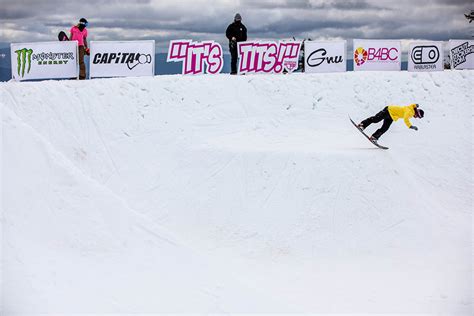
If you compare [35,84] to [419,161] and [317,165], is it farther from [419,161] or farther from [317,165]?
[419,161]

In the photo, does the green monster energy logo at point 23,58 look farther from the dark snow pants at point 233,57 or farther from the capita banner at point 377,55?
the capita banner at point 377,55

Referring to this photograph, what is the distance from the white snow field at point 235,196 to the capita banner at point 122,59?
63.5 inches

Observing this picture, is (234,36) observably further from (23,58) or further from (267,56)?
(23,58)

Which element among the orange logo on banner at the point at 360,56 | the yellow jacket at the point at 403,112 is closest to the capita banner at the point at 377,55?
the orange logo on banner at the point at 360,56

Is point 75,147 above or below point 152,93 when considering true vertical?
below

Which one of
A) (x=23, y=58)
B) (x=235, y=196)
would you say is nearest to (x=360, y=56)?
(x=235, y=196)

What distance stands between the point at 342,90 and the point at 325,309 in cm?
1311

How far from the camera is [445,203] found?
2061 centimetres

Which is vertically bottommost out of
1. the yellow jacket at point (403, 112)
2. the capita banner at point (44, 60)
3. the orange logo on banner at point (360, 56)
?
the yellow jacket at point (403, 112)

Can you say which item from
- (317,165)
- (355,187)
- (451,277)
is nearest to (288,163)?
(317,165)

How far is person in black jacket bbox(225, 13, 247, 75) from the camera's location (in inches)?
976

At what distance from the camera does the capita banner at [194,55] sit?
24938mm

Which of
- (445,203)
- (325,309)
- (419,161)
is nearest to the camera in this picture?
(325,309)

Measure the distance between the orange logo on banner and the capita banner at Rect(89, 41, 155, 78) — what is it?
9306 millimetres
